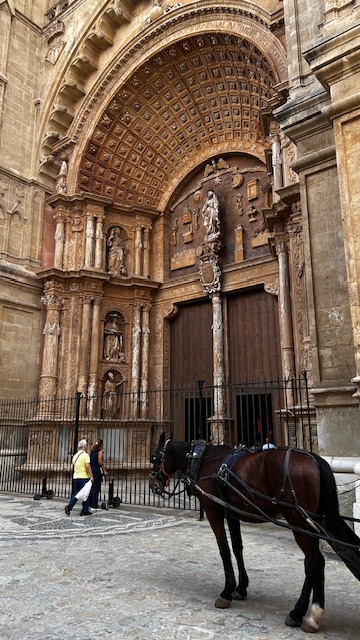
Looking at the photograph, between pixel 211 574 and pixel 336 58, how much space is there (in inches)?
227

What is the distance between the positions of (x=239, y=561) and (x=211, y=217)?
1215 cm

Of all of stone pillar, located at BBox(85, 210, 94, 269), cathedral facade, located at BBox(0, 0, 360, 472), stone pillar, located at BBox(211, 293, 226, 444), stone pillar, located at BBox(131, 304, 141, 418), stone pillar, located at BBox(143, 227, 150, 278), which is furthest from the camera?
stone pillar, located at BBox(143, 227, 150, 278)

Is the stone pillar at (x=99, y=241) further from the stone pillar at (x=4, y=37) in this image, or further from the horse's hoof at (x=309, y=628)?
the horse's hoof at (x=309, y=628)

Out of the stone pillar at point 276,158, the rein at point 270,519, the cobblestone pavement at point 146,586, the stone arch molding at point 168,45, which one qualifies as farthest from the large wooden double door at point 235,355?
the rein at point 270,519

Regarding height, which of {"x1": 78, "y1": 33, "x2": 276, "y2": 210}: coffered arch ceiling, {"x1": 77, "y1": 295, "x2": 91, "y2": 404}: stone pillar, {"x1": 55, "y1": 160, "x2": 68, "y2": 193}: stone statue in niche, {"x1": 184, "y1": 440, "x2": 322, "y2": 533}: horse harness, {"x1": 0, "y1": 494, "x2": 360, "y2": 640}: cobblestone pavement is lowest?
{"x1": 0, "y1": 494, "x2": 360, "y2": 640}: cobblestone pavement

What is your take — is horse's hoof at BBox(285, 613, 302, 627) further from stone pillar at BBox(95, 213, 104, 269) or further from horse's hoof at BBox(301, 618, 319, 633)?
stone pillar at BBox(95, 213, 104, 269)

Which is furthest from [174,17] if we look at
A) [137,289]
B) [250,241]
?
[137,289]

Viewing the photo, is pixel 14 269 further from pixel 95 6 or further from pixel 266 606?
pixel 266 606

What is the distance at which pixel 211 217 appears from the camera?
14961 millimetres

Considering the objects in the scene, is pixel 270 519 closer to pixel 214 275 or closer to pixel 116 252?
pixel 214 275

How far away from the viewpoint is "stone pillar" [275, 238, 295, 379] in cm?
1118

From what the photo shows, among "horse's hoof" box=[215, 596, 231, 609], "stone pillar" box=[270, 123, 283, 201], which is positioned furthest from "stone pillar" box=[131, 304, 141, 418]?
"horse's hoof" box=[215, 596, 231, 609]

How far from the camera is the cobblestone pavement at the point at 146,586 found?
130 inches

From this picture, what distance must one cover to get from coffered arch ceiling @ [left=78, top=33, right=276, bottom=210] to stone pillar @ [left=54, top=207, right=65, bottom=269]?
1152mm
